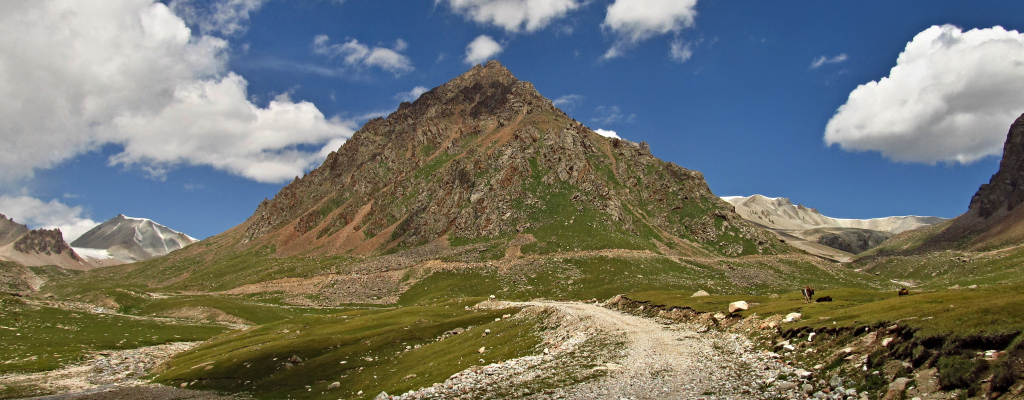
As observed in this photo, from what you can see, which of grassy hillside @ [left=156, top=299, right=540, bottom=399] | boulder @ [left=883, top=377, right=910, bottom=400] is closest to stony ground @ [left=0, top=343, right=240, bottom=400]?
grassy hillside @ [left=156, top=299, right=540, bottom=399]

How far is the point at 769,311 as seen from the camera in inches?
1734

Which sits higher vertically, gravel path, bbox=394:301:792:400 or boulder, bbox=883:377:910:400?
boulder, bbox=883:377:910:400

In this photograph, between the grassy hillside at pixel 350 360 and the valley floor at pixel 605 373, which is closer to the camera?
the valley floor at pixel 605 373

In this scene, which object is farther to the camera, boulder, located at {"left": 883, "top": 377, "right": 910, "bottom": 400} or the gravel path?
the gravel path

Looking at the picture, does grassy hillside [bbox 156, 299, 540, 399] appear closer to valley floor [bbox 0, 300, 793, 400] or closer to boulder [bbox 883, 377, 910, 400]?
valley floor [bbox 0, 300, 793, 400]

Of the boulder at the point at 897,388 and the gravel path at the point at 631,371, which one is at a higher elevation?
the boulder at the point at 897,388

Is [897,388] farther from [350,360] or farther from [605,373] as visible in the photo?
[350,360]

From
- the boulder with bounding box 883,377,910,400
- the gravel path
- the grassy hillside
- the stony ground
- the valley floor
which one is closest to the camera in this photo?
the boulder with bounding box 883,377,910,400

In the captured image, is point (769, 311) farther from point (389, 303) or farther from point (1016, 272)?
point (1016, 272)

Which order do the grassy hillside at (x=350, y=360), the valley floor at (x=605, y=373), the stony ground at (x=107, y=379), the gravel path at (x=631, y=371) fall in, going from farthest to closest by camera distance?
the stony ground at (x=107, y=379) → the grassy hillside at (x=350, y=360) → the valley floor at (x=605, y=373) → the gravel path at (x=631, y=371)

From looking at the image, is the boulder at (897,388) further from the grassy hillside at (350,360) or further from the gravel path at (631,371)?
the grassy hillside at (350,360)

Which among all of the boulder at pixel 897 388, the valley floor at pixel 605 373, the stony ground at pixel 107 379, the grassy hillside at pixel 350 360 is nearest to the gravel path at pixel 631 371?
the valley floor at pixel 605 373

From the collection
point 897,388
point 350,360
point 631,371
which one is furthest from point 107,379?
point 897,388

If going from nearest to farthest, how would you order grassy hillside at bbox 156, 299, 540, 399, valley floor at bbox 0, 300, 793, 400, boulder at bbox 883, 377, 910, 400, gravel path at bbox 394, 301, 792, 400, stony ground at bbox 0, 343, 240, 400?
boulder at bbox 883, 377, 910, 400, gravel path at bbox 394, 301, 792, 400, valley floor at bbox 0, 300, 793, 400, grassy hillside at bbox 156, 299, 540, 399, stony ground at bbox 0, 343, 240, 400
